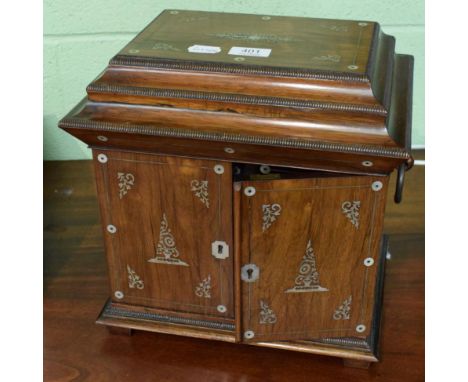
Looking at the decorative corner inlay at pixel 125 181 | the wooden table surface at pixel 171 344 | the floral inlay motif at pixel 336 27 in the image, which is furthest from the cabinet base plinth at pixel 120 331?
the floral inlay motif at pixel 336 27

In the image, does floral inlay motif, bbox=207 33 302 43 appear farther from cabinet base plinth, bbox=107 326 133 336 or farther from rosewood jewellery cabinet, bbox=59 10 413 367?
cabinet base plinth, bbox=107 326 133 336

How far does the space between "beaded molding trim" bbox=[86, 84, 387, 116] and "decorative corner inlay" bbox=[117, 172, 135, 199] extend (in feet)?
0.44

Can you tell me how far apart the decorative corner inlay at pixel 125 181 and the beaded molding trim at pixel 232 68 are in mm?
171

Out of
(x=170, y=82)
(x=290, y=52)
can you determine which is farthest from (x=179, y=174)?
(x=290, y=52)

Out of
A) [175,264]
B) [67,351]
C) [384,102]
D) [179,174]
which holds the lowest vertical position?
[67,351]

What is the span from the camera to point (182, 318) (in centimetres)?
112

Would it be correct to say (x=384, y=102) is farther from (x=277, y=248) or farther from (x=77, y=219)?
(x=77, y=219)

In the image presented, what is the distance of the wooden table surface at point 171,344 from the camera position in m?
1.08

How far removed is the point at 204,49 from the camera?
1.01 metres

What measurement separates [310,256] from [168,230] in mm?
233

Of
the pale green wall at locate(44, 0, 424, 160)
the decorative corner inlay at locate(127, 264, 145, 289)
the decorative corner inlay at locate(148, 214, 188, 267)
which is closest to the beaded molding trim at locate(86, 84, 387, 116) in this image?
the decorative corner inlay at locate(148, 214, 188, 267)

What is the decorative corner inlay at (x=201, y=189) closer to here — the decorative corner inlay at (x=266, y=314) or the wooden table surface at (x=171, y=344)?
the decorative corner inlay at (x=266, y=314)

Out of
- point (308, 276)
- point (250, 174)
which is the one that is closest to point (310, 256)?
point (308, 276)

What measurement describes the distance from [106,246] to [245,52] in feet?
1.30
